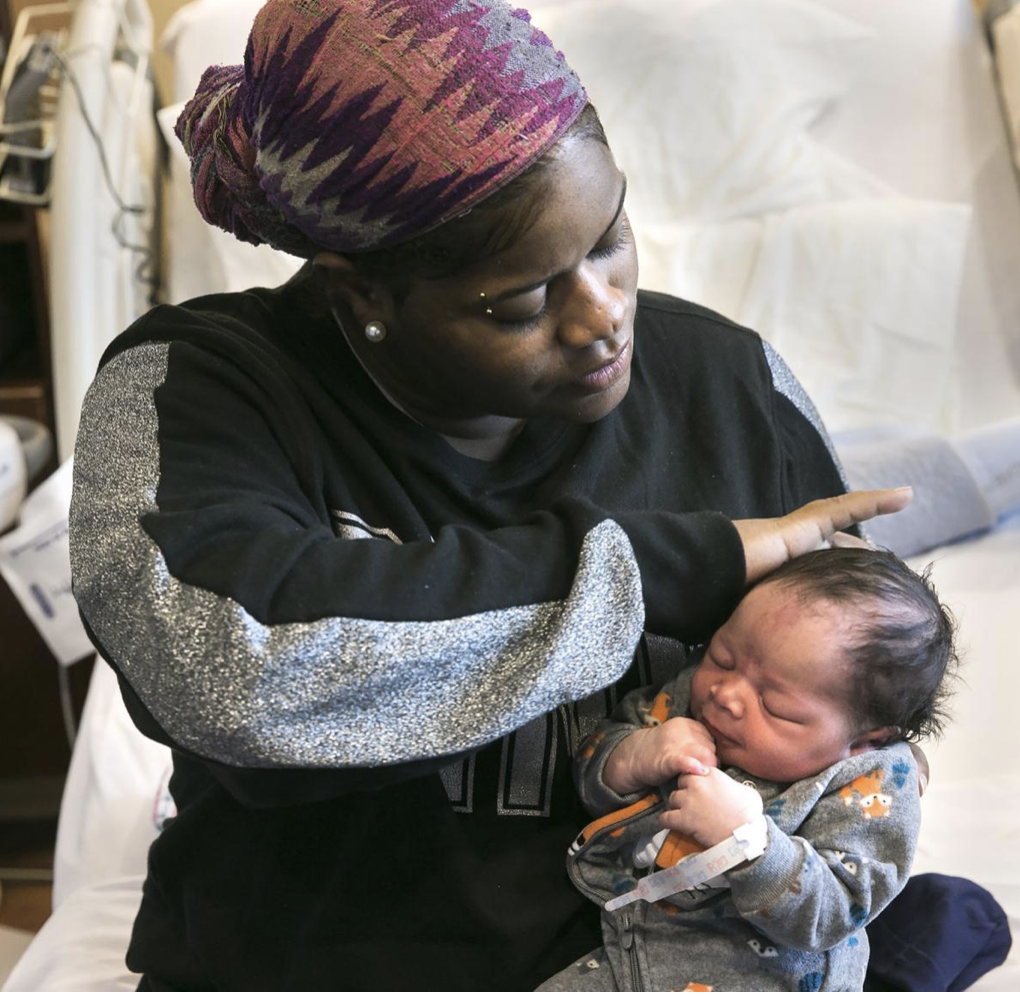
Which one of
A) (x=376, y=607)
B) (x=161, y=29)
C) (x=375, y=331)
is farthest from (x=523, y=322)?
(x=161, y=29)

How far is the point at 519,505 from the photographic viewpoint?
1.12 m

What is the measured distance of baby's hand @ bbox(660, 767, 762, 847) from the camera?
3.08 feet

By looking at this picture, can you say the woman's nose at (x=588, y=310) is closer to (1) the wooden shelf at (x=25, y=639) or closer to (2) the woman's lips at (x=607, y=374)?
(2) the woman's lips at (x=607, y=374)

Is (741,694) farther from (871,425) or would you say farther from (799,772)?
(871,425)

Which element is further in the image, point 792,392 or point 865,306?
point 865,306

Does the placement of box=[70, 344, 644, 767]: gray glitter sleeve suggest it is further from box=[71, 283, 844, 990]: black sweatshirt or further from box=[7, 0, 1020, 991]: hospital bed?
box=[7, 0, 1020, 991]: hospital bed

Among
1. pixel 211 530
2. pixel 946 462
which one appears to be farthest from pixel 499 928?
pixel 946 462

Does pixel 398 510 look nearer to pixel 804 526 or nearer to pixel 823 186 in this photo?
pixel 804 526

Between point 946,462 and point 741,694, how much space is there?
1.05 metres

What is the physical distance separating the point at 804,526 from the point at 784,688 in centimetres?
13

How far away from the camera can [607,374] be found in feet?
3.28

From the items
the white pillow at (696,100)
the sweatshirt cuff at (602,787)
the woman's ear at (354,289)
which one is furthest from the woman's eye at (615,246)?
the white pillow at (696,100)

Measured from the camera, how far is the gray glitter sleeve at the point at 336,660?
825 millimetres

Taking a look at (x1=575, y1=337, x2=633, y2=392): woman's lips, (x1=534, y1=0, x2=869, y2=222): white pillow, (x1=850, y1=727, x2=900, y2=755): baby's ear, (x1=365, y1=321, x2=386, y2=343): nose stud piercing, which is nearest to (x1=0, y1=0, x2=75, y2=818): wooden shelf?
(x1=534, y1=0, x2=869, y2=222): white pillow
